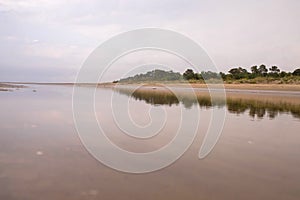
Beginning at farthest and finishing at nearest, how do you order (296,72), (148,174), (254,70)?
(254,70)
(296,72)
(148,174)

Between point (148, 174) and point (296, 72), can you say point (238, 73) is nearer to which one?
point (296, 72)

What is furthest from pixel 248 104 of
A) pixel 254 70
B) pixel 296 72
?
pixel 254 70

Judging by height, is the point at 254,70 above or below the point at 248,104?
above

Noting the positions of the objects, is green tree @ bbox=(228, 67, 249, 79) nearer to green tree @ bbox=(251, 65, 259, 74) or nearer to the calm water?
green tree @ bbox=(251, 65, 259, 74)

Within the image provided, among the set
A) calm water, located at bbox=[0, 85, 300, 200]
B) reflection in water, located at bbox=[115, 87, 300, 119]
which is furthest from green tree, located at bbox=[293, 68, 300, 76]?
calm water, located at bbox=[0, 85, 300, 200]

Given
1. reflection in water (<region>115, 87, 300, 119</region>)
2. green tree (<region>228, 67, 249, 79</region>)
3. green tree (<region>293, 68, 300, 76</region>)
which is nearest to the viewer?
reflection in water (<region>115, 87, 300, 119</region>)

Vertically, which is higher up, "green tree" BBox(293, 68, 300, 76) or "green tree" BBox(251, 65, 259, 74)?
"green tree" BBox(251, 65, 259, 74)

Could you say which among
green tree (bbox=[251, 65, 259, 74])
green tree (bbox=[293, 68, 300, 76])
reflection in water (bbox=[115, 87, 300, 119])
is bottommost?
reflection in water (bbox=[115, 87, 300, 119])

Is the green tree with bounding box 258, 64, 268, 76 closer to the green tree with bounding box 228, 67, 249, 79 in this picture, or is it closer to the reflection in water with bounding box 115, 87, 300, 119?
the green tree with bounding box 228, 67, 249, 79

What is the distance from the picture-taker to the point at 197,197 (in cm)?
471

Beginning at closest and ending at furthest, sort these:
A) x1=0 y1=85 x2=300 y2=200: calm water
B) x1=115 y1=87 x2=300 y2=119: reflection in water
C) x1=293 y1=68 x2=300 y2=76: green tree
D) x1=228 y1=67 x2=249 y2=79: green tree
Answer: x1=0 y1=85 x2=300 y2=200: calm water
x1=115 y1=87 x2=300 y2=119: reflection in water
x1=293 y1=68 x2=300 y2=76: green tree
x1=228 y1=67 x2=249 y2=79: green tree

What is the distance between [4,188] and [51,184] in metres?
0.72

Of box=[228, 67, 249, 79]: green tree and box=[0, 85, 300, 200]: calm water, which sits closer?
box=[0, 85, 300, 200]: calm water

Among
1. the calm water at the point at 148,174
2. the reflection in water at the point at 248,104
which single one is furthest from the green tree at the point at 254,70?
the calm water at the point at 148,174
